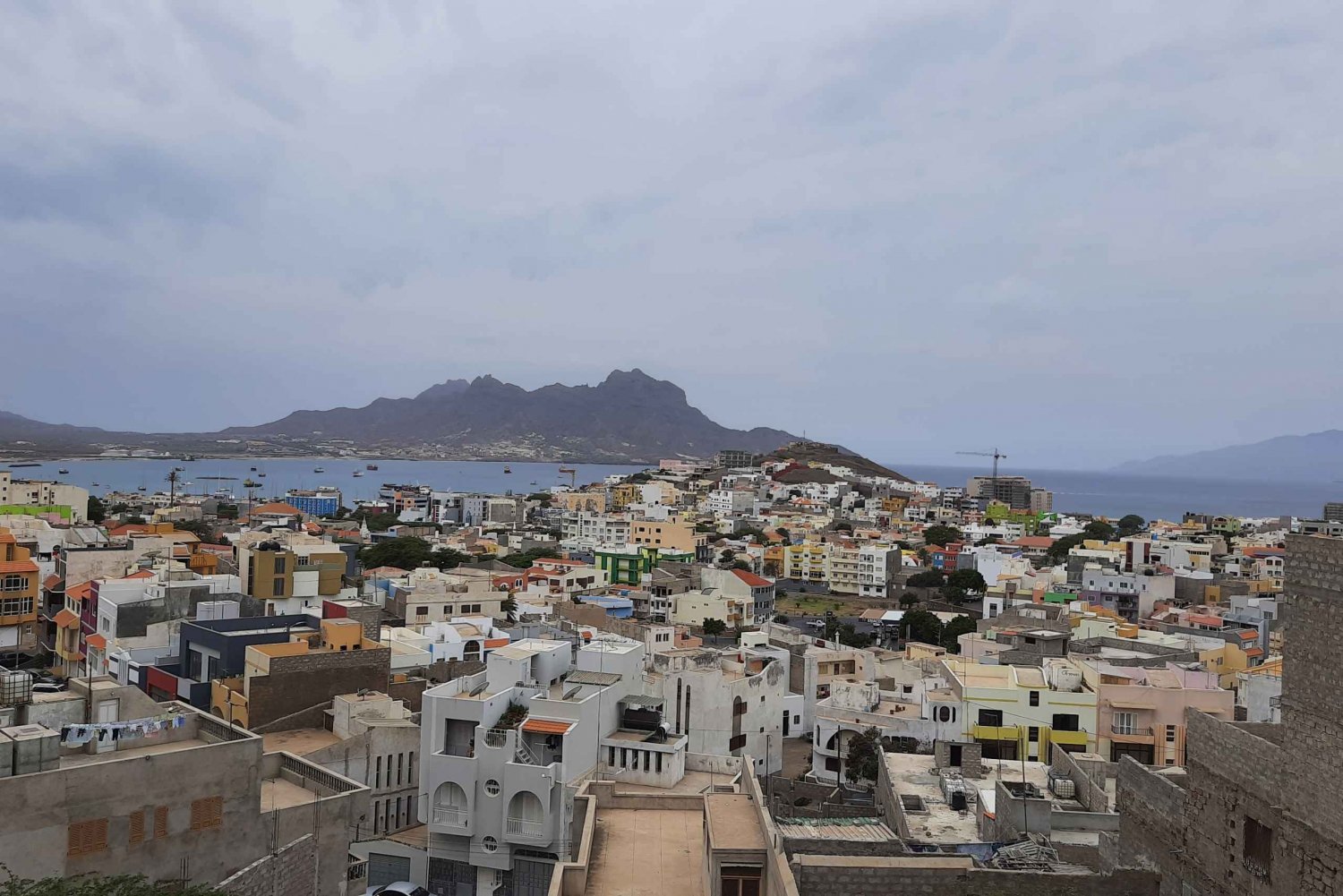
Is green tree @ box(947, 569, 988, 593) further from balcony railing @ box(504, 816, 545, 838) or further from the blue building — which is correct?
the blue building

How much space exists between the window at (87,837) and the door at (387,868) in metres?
8.45

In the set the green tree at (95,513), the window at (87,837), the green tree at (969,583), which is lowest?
the green tree at (969,583)

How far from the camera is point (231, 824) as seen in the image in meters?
9.92

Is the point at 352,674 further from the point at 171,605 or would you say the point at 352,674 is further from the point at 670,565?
the point at 670,565

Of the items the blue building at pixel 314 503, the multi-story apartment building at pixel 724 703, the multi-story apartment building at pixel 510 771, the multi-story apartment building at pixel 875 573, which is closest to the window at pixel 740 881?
the multi-story apartment building at pixel 510 771

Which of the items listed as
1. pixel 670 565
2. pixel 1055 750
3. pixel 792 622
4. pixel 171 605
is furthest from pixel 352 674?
pixel 670 565

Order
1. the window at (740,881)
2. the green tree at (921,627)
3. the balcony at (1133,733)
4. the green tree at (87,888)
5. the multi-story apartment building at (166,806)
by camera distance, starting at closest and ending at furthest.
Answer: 1. the green tree at (87,888)
2. the window at (740,881)
3. the multi-story apartment building at (166,806)
4. the balcony at (1133,733)
5. the green tree at (921,627)

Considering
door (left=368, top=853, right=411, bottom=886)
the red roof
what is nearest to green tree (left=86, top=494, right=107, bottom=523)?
the red roof

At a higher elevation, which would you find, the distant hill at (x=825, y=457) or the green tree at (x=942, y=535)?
the distant hill at (x=825, y=457)

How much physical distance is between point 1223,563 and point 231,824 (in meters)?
56.5

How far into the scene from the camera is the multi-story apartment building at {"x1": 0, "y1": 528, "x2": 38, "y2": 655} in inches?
1148

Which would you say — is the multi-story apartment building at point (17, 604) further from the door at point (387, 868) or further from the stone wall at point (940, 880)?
the stone wall at point (940, 880)

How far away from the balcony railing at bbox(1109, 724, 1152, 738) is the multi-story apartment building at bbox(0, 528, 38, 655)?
30.0 m

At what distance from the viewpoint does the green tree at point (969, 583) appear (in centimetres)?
5216
